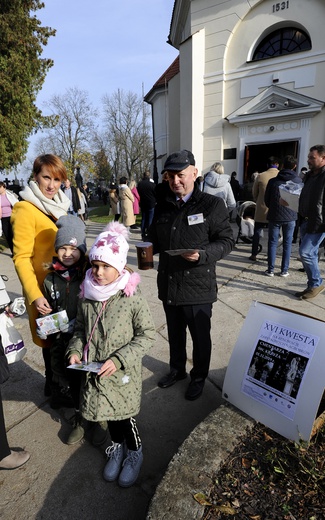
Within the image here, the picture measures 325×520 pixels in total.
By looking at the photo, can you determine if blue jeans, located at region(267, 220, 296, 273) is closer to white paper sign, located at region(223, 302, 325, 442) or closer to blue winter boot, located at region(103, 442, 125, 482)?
white paper sign, located at region(223, 302, 325, 442)

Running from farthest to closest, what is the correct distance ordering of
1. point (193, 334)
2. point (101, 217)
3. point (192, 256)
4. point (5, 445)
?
1. point (101, 217)
2. point (193, 334)
3. point (192, 256)
4. point (5, 445)

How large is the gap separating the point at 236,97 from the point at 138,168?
3553 cm

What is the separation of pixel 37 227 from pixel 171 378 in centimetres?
180

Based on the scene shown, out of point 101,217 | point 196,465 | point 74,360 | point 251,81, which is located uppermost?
point 251,81

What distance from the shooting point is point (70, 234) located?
2061 mm

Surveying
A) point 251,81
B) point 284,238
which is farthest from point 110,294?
point 251,81

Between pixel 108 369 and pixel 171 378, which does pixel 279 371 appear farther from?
pixel 171 378

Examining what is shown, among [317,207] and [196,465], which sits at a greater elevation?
[317,207]

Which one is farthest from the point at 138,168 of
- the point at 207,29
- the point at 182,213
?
the point at 182,213

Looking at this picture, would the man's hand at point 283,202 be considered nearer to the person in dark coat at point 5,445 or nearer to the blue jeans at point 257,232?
the blue jeans at point 257,232

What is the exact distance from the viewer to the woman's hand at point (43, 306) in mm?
2127

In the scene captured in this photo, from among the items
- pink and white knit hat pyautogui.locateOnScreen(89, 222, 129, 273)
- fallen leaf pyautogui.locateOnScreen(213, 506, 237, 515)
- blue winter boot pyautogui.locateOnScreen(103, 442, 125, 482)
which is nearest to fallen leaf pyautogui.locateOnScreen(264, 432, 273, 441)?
fallen leaf pyautogui.locateOnScreen(213, 506, 237, 515)

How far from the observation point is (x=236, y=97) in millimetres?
12773

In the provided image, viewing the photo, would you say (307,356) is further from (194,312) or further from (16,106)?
(16,106)
